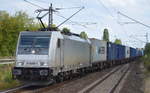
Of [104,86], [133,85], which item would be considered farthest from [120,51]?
[104,86]

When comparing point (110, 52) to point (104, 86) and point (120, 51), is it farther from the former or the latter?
point (104, 86)

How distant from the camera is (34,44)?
680 inches

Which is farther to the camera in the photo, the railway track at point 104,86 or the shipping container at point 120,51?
the shipping container at point 120,51

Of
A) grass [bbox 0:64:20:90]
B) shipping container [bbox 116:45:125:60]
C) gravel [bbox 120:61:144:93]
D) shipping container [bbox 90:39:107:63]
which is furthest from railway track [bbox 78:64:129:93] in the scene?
shipping container [bbox 116:45:125:60]

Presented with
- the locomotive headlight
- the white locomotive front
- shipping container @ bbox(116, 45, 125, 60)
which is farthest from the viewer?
shipping container @ bbox(116, 45, 125, 60)

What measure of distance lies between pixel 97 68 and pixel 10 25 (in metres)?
31.0

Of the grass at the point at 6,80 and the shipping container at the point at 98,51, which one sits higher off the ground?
→ the shipping container at the point at 98,51

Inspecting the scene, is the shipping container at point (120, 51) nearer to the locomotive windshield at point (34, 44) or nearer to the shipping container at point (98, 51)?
the shipping container at point (98, 51)

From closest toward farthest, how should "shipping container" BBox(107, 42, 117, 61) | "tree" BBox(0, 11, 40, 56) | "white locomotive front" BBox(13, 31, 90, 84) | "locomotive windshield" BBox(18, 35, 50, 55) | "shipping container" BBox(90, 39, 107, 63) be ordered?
"white locomotive front" BBox(13, 31, 90, 84) → "locomotive windshield" BBox(18, 35, 50, 55) → "shipping container" BBox(90, 39, 107, 63) → "shipping container" BBox(107, 42, 117, 61) → "tree" BBox(0, 11, 40, 56)

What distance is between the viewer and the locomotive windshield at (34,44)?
17.1 metres

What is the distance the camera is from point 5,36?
57.2m

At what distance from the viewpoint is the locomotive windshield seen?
17062 mm

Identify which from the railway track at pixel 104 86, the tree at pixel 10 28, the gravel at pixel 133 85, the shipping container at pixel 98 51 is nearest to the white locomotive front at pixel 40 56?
the railway track at pixel 104 86

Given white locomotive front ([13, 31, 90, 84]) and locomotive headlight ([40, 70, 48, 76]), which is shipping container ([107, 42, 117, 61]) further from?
locomotive headlight ([40, 70, 48, 76])
